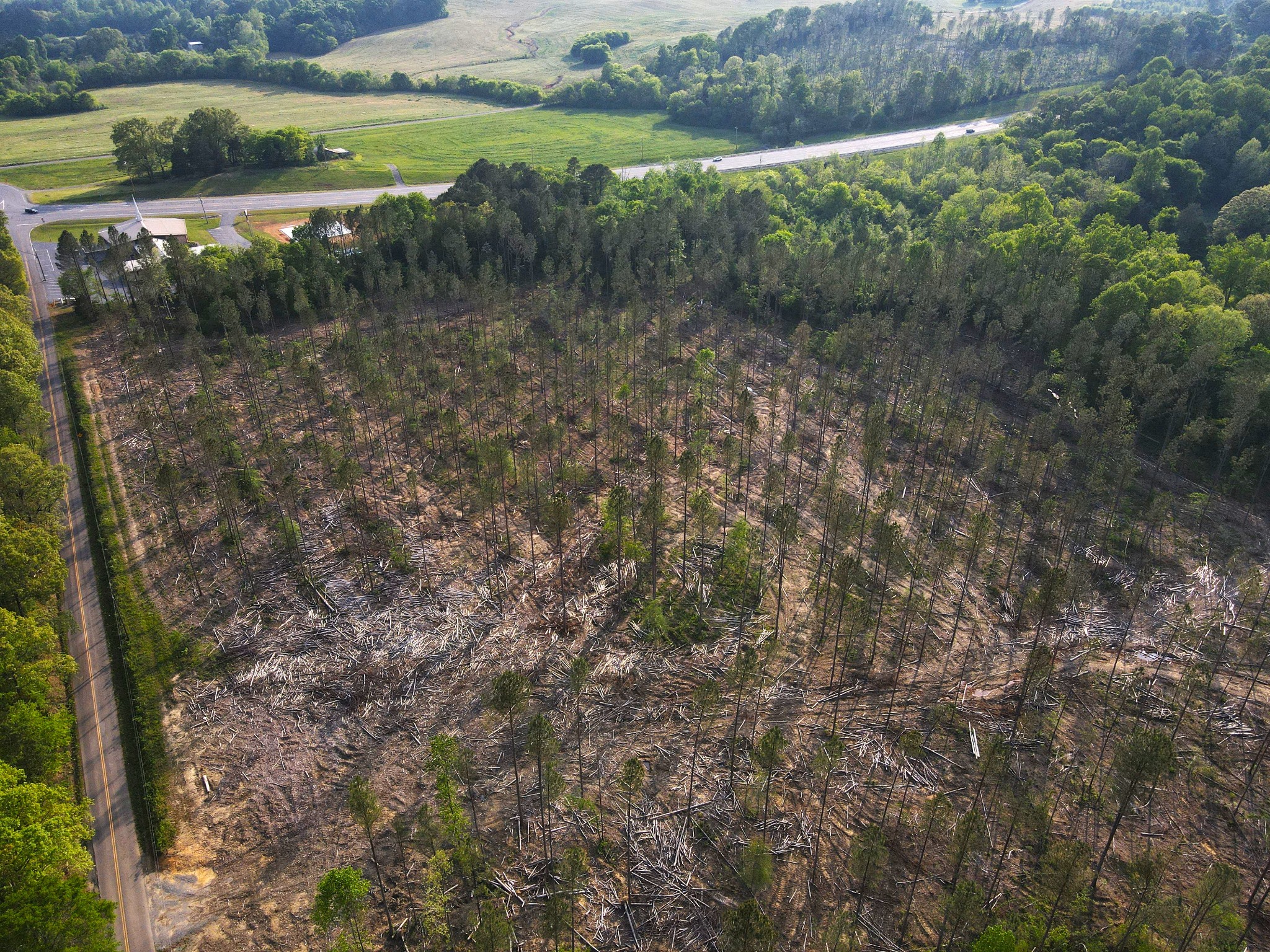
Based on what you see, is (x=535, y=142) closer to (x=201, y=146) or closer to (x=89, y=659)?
(x=201, y=146)

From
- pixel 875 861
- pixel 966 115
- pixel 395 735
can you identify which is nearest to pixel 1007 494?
pixel 875 861

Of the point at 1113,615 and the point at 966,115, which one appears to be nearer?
the point at 1113,615

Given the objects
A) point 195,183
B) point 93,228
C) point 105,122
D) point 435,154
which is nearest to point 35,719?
point 93,228

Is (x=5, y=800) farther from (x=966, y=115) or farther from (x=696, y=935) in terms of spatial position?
(x=966, y=115)

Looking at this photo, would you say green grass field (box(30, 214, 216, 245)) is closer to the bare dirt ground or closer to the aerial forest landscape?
the aerial forest landscape

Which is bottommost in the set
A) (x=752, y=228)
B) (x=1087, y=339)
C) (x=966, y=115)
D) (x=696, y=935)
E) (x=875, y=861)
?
(x=696, y=935)

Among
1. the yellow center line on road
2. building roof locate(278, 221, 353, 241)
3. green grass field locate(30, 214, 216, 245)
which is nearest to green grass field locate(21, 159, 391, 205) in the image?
green grass field locate(30, 214, 216, 245)
